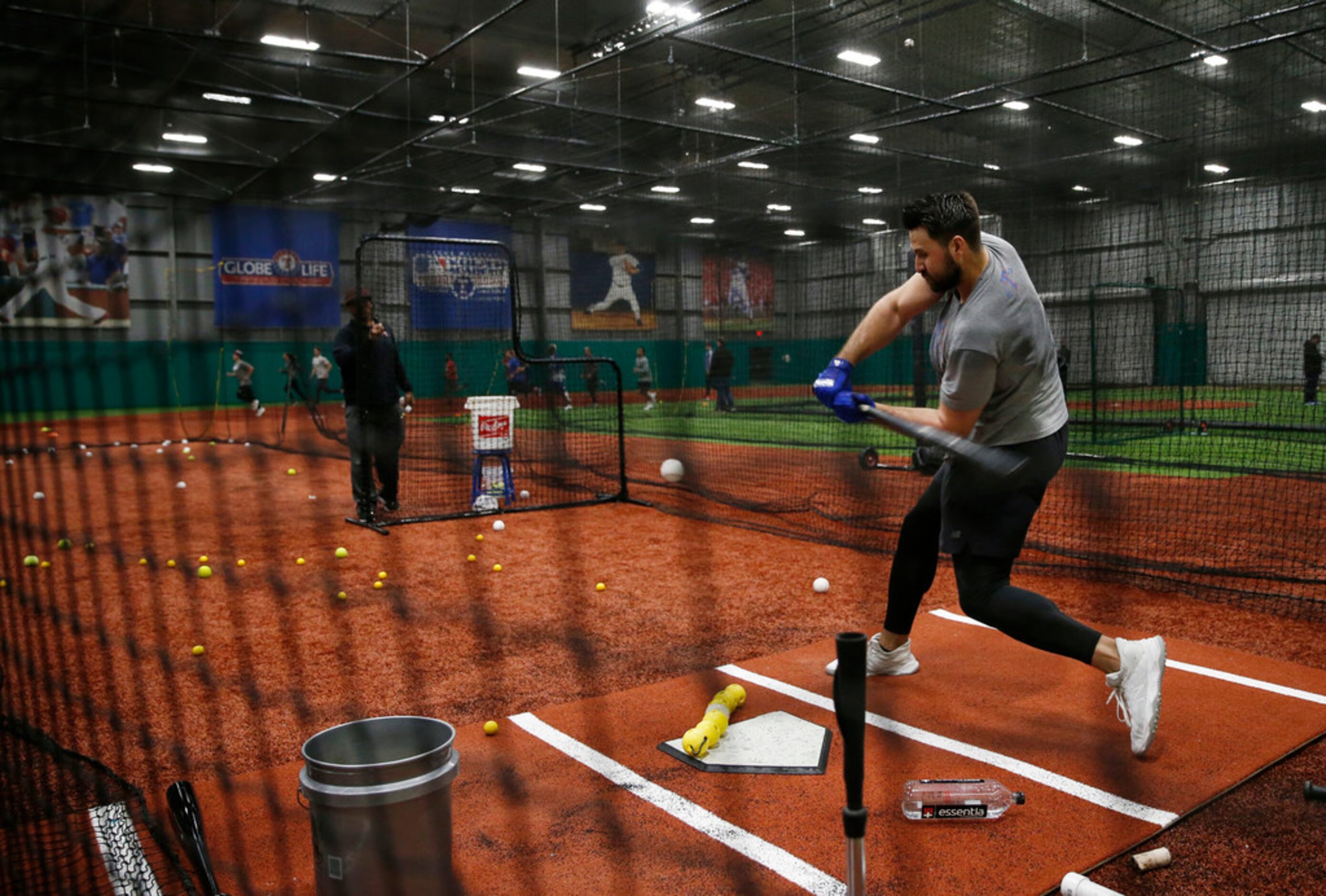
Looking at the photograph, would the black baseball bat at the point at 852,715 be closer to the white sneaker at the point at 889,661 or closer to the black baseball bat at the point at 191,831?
the black baseball bat at the point at 191,831

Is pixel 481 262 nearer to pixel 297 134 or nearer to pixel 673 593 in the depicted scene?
pixel 297 134

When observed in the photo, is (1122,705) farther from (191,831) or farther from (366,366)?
(366,366)

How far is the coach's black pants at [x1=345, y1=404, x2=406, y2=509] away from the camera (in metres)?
7.67

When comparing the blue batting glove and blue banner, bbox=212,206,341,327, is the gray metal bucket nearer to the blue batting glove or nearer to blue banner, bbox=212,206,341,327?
the blue batting glove

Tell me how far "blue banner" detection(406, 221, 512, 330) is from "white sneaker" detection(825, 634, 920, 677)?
9404 mm

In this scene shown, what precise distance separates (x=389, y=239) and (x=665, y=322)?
50.8 feet

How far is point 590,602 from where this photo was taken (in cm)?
532

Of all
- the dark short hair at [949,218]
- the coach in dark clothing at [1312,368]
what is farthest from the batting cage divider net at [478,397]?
the coach in dark clothing at [1312,368]

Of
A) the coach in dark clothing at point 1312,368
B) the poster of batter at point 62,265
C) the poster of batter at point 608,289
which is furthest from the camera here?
the poster of batter at point 608,289

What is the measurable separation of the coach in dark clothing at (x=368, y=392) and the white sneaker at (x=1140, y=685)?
600cm

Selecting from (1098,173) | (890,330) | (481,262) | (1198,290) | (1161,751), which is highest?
(1098,173)

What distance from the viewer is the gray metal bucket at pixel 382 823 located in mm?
2113

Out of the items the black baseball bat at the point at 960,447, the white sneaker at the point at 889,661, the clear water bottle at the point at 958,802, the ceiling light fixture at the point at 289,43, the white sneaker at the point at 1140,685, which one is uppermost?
the ceiling light fixture at the point at 289,43

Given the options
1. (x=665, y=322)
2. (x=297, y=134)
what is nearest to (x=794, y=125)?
(x=665, y=322)
